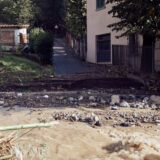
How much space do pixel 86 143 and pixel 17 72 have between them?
34.8 feet

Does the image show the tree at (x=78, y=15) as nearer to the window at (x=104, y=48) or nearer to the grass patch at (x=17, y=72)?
the window at (x=104, y=48)

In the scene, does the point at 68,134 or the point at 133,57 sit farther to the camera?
the point at 133,57

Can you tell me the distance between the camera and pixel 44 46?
20078 millimetres

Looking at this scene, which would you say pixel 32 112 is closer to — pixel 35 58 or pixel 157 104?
pixel 157 104

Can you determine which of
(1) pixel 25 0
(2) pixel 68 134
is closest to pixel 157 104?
(2) pixel 68 134

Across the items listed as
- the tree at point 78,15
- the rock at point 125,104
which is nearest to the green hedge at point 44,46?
the tree at point 78,15

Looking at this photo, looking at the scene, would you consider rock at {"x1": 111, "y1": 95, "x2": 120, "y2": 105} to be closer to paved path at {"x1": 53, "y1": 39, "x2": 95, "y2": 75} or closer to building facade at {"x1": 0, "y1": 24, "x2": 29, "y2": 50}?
paved path at {"x1": 53, "y1": 39, "x2": 95, "y2": 75}

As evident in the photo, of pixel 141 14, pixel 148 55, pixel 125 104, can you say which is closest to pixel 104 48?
pixel 148 55

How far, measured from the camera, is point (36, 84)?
12.8m

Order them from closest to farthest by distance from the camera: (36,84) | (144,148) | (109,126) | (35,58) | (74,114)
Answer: (144,148) → (109,126) → (74,114) → (36,84) → (35,58)

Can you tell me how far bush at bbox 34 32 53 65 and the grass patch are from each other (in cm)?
151

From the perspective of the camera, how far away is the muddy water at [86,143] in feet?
17.7

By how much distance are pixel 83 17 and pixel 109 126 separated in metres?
19.9

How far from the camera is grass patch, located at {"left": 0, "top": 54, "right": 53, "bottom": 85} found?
14.1 m
